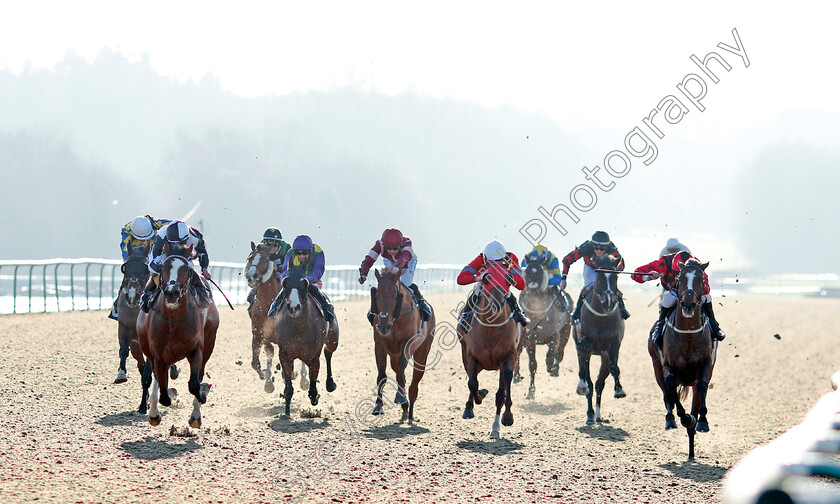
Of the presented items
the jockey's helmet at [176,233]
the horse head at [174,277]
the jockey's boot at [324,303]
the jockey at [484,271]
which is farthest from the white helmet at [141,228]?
the jockey at [484,271]

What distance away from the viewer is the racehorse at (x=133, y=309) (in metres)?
11.8

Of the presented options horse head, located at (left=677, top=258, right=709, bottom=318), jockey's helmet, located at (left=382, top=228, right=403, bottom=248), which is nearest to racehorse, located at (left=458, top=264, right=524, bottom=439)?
jockey's helmet, located at (left=382, top=228, right=403, bottom=248)

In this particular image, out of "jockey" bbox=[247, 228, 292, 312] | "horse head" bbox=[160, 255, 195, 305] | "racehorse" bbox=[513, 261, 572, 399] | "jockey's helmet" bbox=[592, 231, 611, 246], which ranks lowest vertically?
"racehorse" bbox=[513, 261, 572, 399]

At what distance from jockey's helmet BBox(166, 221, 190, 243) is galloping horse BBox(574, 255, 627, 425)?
17.7 ft

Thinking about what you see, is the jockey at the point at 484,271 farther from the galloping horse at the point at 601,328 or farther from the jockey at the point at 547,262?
the jockey at the point at 547,262

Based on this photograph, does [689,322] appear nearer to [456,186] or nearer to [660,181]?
[456,186]

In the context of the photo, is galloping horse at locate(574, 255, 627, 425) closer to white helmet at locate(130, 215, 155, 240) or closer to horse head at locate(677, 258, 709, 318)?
horse head at locate(677, 258, 709, 318)

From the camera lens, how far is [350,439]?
1080 cm

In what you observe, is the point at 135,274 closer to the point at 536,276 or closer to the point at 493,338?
the point at 493,338

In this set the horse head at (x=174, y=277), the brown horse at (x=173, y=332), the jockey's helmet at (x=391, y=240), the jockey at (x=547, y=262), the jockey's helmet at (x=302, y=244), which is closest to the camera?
the horse head at (x=174, y=277)

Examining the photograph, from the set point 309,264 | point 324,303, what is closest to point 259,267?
point 309,264

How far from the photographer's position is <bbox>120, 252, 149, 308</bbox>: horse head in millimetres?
11992

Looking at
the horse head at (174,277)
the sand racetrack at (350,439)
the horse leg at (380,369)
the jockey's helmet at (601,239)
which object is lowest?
the sand racetrack at (350,439)

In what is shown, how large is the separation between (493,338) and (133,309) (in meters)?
4.81
